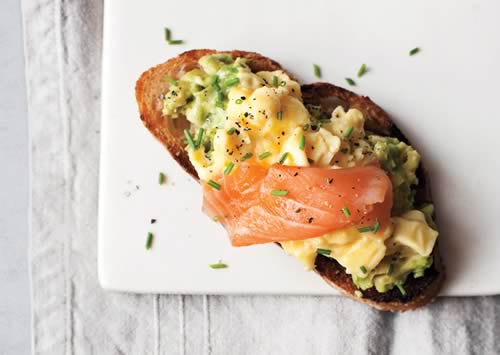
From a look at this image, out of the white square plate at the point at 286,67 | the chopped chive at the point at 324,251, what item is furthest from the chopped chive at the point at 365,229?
the white square plate at the point at 286,67

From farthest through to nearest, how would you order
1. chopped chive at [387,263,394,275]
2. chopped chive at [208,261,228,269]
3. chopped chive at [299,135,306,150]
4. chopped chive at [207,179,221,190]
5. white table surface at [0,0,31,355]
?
white table surface at [0,0,31,355], chopped chive at [208,261,228,269], chopped chive at [387,263,394,275], chopped chive at [207,179,221,190], chopped chive at [299,135,306,150]

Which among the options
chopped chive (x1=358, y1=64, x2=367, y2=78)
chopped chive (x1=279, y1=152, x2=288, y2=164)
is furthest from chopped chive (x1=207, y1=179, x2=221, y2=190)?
chopped chive (x1=358, y1=64, x2=367, y2=78)

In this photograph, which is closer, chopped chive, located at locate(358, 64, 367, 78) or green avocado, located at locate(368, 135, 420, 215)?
green avocado, located at locate(368, 135, 420, 215)

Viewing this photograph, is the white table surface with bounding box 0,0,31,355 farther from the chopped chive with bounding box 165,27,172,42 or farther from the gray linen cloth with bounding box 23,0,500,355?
the chopped chive with bounding box 165,27,172,42

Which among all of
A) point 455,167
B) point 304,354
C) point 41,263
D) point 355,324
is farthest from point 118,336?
point 455,167

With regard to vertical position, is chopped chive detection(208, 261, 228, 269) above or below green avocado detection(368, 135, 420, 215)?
below

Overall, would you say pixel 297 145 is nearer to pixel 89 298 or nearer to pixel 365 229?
pixel 365 229

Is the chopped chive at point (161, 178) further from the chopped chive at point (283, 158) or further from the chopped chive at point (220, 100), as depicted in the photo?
the chopped chive at point (283, 158)

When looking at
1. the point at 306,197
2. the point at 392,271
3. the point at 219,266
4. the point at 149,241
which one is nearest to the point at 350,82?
the point at 306,197
